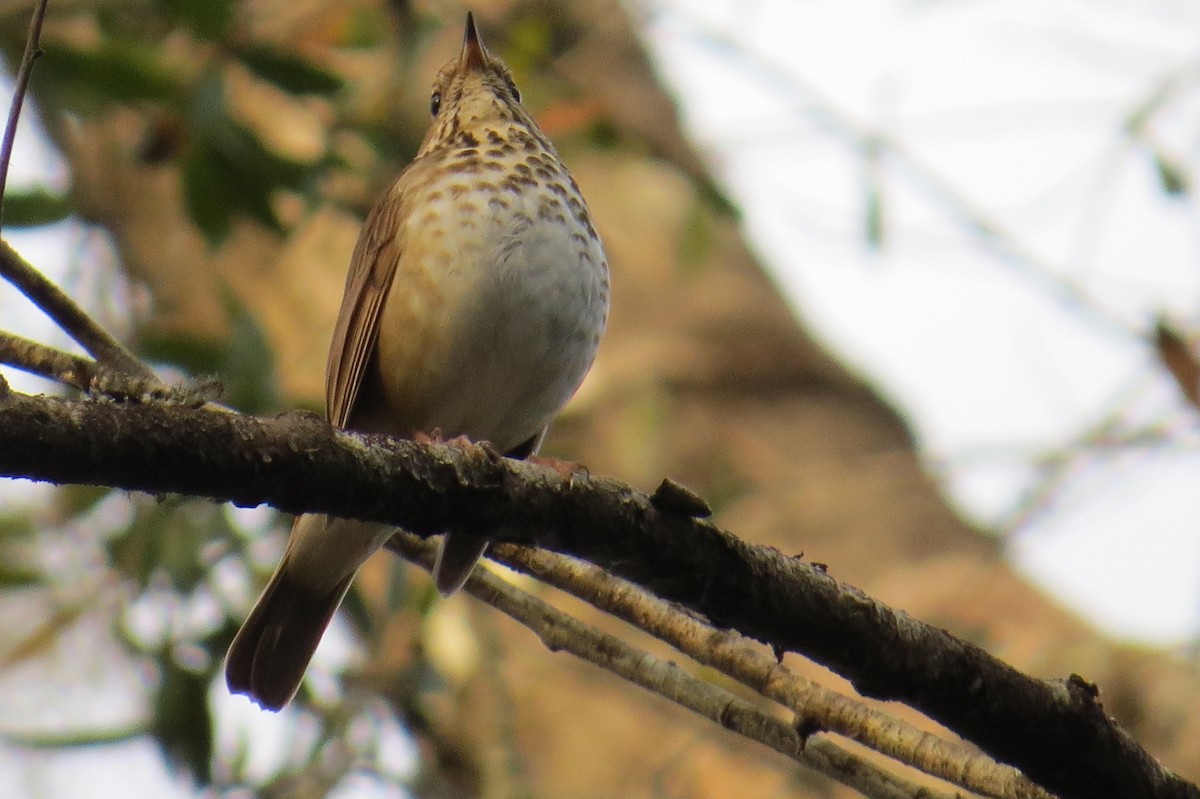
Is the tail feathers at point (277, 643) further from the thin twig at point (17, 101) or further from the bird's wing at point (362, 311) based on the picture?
the thin twig at point (17, 101)

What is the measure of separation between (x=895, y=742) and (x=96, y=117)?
3.78 meters

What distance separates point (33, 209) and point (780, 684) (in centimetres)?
278

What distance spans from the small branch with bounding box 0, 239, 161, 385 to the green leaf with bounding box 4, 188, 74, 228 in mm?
1625

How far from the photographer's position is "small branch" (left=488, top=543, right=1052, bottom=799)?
2.65m

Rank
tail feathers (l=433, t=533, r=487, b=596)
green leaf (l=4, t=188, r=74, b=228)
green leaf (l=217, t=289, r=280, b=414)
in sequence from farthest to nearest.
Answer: green leaf (l=217, t=289, r=280, b=414) < green leaf (l=4, t=188, r=74, b=228) < tail feathers (l=433, t=533, r=487, b=596)

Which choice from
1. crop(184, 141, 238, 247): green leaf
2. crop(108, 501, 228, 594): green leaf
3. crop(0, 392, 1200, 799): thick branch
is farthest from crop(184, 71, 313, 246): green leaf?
crop(0, 392, 1200, 799): thick branch

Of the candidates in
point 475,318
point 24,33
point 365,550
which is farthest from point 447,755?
point 24,33

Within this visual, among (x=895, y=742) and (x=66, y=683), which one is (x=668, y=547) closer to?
(x=895, y=742)

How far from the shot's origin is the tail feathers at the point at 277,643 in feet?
12.8

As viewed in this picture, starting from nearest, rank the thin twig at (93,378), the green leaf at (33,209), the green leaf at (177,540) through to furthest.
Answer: the thin twig at (93,378), the green leaf at (33,209), the green leaf at (177,540)

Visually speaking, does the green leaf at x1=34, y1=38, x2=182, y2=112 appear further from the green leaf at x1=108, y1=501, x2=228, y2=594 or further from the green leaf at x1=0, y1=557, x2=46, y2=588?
the green leaf at x1=0, y1=557, x2=46, y2=588

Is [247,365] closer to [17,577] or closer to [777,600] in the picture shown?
[17,577]

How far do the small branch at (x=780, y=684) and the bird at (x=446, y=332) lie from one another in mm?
547

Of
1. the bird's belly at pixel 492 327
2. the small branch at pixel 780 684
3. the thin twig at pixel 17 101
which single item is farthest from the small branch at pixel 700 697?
the thin twig at pixel 17 101
